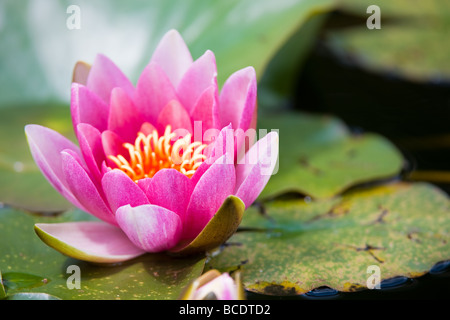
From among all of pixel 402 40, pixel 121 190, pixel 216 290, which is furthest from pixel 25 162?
pixel 402 40

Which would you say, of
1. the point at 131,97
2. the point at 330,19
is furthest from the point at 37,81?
the point at 330,19

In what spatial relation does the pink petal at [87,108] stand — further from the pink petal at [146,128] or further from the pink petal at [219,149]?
the pink petal at [219,149]

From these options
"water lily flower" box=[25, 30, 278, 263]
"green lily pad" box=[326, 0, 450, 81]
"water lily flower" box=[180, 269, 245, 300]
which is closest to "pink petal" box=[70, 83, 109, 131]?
"water lily flower" box=[25, 30, 278, 263]

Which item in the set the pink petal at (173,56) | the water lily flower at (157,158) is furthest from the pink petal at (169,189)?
the pink petal at (173,56)

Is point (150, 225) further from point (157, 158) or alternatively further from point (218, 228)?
point (157, 158)

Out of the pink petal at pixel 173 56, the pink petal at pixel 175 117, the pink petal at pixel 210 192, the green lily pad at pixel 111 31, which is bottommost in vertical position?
the pink petal at pixel 210 192

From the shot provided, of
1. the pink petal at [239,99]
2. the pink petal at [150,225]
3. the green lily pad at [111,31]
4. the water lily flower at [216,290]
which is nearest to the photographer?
the water lily flower at [216,290]

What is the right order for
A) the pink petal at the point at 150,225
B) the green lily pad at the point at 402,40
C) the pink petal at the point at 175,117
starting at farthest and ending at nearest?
the green lily pad at the point at 402,40 → the pink petal at the point at 175,117 → the pink petal at the point at 150,225

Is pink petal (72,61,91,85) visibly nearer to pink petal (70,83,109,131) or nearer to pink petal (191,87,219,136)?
pink petal (70,83,109,131)
